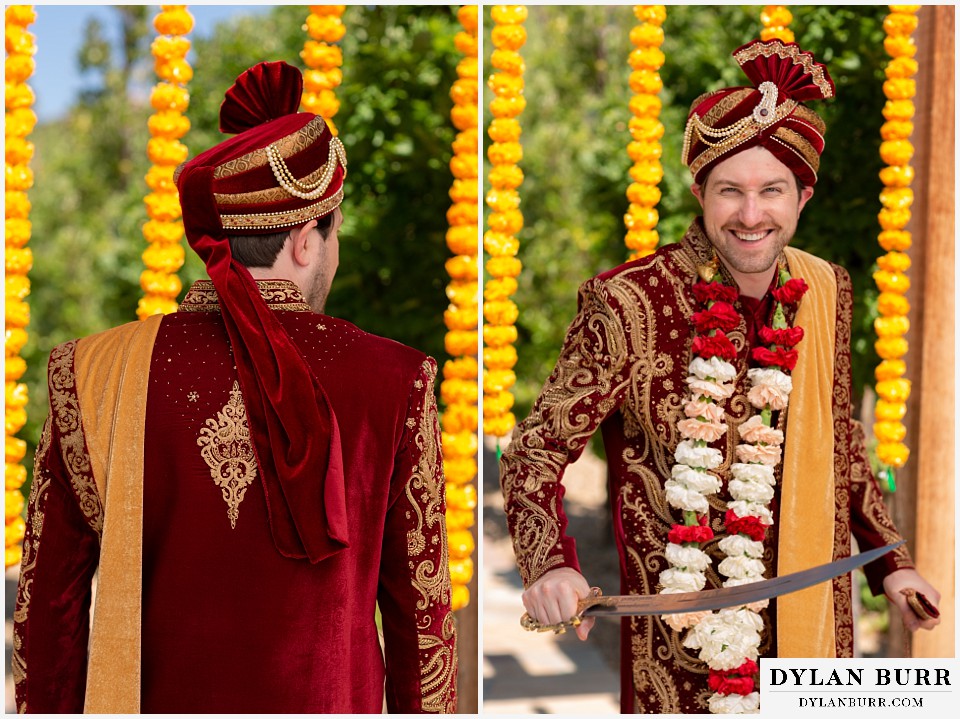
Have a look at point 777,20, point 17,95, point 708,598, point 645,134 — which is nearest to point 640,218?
point 645,134

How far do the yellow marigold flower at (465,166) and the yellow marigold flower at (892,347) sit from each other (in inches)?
58.8

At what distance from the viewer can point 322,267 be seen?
2221mm

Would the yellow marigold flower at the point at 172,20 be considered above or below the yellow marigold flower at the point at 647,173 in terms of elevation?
above

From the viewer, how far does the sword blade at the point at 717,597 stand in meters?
2.33

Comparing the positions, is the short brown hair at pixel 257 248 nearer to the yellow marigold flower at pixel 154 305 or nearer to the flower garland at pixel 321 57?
the yellow marigold flower at pixel 154 305

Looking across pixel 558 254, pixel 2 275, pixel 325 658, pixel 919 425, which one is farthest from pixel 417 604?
pixel 558 254

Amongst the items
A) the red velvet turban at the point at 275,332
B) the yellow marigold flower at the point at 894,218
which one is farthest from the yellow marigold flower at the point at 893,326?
the red velvet turban at the point at 275,332

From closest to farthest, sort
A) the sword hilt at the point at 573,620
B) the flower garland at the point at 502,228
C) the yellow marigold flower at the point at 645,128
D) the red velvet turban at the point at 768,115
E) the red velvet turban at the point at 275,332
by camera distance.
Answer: the red velvet turban at the point at 275,332 → the sword hilt at the point at 573,620 → the red velvet turban at the point at 768,115 → the flower garland at the point at 502,228 → the yellow marigold flower at the point at 645,128

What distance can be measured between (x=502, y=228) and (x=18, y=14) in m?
1.62

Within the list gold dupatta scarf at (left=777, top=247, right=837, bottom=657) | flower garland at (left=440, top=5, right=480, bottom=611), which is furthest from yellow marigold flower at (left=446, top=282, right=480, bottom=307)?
gold dupatta scarf at (left=777, top=247, right=837, bottom=657)

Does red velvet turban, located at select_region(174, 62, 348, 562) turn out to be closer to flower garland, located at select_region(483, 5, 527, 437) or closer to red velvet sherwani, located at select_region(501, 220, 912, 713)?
red velvet sherwani, located at select_region(501, 220, 912, 713)

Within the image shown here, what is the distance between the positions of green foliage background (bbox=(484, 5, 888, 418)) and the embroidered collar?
302cm

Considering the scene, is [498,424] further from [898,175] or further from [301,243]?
[898,175]

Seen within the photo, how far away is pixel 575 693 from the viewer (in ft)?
22.9
